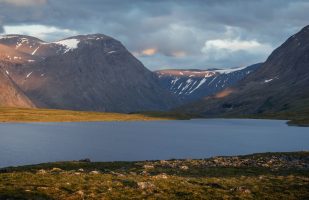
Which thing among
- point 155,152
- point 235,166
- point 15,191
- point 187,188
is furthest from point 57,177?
point 155,152

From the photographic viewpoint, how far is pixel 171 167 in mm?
56906

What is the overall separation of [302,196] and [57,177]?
20216mm

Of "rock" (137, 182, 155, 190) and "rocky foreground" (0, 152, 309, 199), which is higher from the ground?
"rock" (137, 182, 155, 190)

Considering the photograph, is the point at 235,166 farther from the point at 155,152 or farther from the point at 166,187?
the point at 155,152

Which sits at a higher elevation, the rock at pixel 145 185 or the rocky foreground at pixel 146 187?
the rock at pixel 145 185

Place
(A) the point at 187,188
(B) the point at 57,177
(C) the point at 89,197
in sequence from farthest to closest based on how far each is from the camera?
(B) the point at 57,177
(A) the point at 187,188
(C) the point at 89,197

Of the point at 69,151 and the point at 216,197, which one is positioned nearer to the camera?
the point at 216,197

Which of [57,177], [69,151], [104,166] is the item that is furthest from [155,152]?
[57,177]

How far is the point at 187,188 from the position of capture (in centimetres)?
3631

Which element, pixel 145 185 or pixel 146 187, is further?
pixel 145 185

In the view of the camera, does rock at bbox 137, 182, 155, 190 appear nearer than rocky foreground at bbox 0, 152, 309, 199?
No

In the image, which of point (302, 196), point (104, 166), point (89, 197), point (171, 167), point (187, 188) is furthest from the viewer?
point (104, 166)

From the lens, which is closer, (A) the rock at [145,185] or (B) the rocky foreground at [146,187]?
(B) the rocky foreground at [146,187]

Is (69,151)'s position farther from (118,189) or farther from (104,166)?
(118,189)
